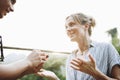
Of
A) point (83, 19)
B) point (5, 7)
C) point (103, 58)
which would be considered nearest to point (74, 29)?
point (83, 19)

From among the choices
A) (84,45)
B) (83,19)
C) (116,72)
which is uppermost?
(83,19)

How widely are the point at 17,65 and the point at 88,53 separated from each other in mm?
735

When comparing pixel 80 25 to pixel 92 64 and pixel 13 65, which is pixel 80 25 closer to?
pixel 92 64

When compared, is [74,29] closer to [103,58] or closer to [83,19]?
[83,19]

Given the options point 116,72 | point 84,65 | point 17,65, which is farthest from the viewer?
point 116,72

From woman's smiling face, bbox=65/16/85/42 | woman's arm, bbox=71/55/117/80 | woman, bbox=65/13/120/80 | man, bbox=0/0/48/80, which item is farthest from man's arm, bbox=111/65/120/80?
man, bbox=0/0/48/80

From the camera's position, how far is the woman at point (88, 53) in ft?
4.64

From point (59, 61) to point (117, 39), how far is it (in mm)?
3382

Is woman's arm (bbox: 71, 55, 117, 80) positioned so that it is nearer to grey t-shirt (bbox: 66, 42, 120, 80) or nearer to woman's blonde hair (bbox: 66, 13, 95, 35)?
grey t-shirt (bbox: 66, 42, 120, 80)

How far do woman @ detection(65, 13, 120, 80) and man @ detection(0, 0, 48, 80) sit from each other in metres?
0.37

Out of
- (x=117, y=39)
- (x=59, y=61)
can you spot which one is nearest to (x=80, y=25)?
(x=59, y=61)

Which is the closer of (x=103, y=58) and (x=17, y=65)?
(x=17, y=65)

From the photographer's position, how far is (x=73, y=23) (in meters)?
1.63

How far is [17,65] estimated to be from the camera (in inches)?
33.8
